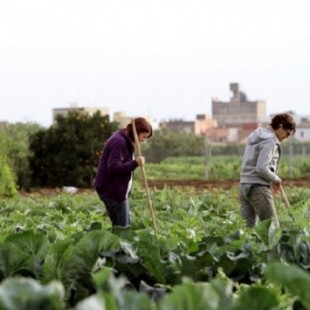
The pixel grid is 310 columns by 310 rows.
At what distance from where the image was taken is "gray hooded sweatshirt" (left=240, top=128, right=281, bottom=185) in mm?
9539

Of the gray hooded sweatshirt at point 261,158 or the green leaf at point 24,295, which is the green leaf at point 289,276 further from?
the gray hooded sweatshirt at point 261,158

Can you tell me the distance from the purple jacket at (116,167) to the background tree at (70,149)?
17.3 meters

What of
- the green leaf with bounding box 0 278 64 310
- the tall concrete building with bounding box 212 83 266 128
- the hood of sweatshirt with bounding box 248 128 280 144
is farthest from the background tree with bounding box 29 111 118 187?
the tall concrete building with bounding box 212 83 266 128

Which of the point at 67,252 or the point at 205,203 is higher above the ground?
the point at 67,252

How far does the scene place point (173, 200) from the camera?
585 inches

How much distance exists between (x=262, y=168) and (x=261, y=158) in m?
0.11

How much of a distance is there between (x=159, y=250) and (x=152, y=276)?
20cm

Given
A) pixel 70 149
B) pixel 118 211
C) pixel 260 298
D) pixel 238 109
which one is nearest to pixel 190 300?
pixel 260 298

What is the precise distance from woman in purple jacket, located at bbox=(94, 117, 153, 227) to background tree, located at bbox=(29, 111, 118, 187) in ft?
56.6

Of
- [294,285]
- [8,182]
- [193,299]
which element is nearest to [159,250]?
[294,285]

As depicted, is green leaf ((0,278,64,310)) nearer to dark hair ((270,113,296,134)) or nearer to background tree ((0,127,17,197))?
dark hair ((270,113,296,134))

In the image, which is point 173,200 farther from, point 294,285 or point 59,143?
point 59,143

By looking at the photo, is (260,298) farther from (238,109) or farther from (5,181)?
(238,109)

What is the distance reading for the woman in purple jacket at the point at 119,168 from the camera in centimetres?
937
